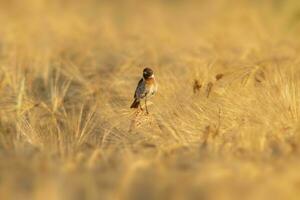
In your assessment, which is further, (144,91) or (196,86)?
(196,86)

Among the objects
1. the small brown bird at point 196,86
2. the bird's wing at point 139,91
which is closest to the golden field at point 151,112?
the small brown bird at point 196,86

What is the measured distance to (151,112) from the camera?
25.0 ft

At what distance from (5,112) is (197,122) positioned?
5.76 ft

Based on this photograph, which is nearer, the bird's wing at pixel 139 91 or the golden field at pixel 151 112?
the golden field at pixel 151 112

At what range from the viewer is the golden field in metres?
5.36

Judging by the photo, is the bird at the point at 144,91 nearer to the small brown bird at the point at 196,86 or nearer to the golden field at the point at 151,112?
the golden field at the point at 151,112

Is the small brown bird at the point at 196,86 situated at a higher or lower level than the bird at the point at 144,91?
higher

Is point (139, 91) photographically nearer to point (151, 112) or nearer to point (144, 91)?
point (144, 91)

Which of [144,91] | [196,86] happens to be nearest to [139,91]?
[144,91]

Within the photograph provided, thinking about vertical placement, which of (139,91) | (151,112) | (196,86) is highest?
(196,86)

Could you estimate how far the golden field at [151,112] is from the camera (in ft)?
17.6

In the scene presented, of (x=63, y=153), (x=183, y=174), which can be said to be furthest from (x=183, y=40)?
(x=183, y=174)

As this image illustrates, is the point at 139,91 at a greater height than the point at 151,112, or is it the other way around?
the point at 139,91

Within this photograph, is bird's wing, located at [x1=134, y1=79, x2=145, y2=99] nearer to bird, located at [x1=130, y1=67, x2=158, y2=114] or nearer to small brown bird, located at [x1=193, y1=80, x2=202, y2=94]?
bird, located at [x1=130, y1=67, x2=158, y2=114]
